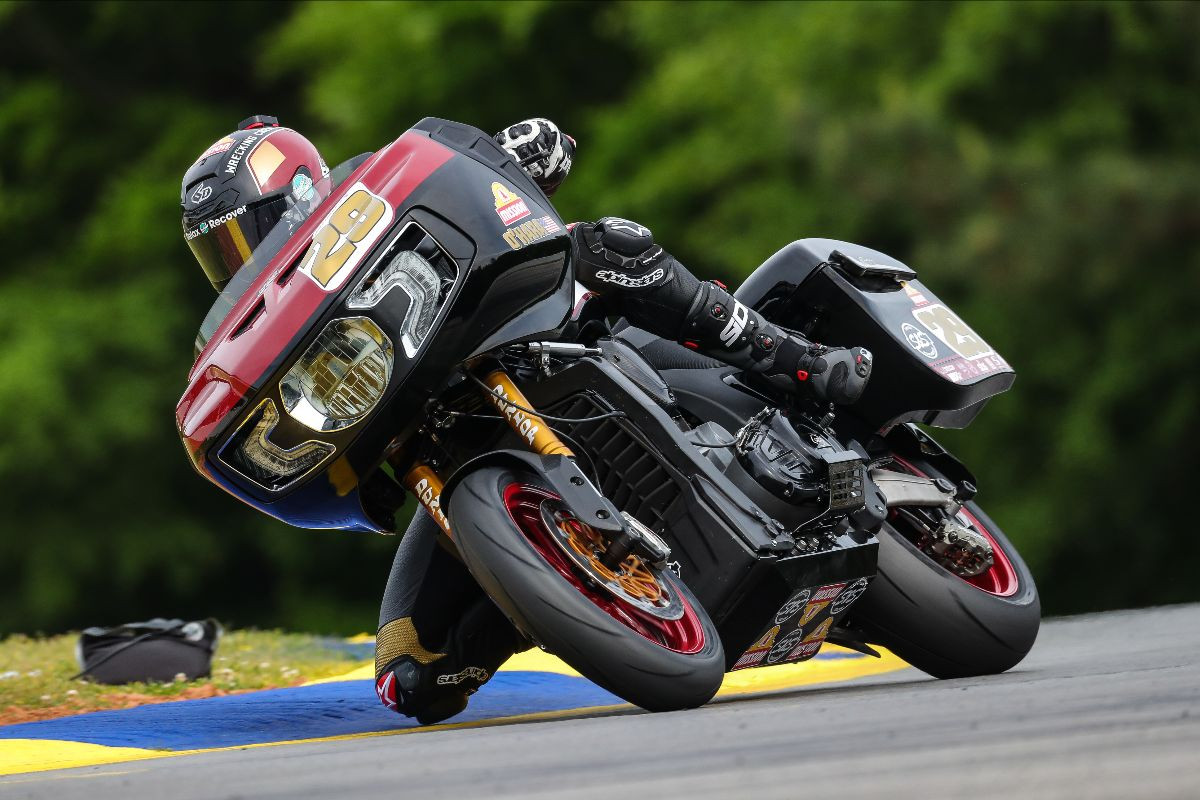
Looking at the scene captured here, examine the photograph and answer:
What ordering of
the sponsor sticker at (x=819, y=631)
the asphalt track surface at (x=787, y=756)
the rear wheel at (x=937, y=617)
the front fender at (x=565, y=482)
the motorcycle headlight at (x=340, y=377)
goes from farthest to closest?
the rear wheel at (x=937, y=617) → the sponsor sticker at (x=819, y=631) → the motorcycle headlight at (x=340, y=377) → the front fender at (x=565, y=482) → the asphalt track surface at (x=787, y=756)

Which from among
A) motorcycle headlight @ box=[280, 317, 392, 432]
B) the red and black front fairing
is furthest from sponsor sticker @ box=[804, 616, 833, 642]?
motorcycle headlight @ box=[280, 317, 392, 432]

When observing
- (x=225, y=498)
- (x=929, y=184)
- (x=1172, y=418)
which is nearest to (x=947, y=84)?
(x=929, y=184)

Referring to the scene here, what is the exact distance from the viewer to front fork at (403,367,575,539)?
14.0 feet

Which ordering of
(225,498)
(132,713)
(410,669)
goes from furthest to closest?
(225,498) < (132,713) < (410,669)

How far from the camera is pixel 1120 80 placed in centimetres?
1213

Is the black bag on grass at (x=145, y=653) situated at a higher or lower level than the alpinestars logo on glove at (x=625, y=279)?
lower

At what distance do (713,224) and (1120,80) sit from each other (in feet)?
10.6

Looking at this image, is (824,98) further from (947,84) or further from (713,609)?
(713,609)

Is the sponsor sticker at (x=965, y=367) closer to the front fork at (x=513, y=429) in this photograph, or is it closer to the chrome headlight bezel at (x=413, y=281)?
the front fork at (x=513, y=429)

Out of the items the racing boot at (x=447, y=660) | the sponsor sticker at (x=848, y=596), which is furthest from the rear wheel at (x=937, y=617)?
the racing boot at (x=447, y=660)

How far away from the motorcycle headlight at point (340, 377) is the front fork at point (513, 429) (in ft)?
0.94

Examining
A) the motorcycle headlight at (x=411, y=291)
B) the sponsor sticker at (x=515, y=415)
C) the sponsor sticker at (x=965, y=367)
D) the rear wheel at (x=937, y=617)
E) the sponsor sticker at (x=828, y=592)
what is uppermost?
the motorcycle headlight at (x=411, y=291)

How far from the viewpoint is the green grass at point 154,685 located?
5.83m

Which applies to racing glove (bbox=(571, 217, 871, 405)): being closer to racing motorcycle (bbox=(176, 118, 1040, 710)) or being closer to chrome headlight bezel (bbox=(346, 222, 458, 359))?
racing motorcycle (bbox=(176, 118, 1040, 710))
